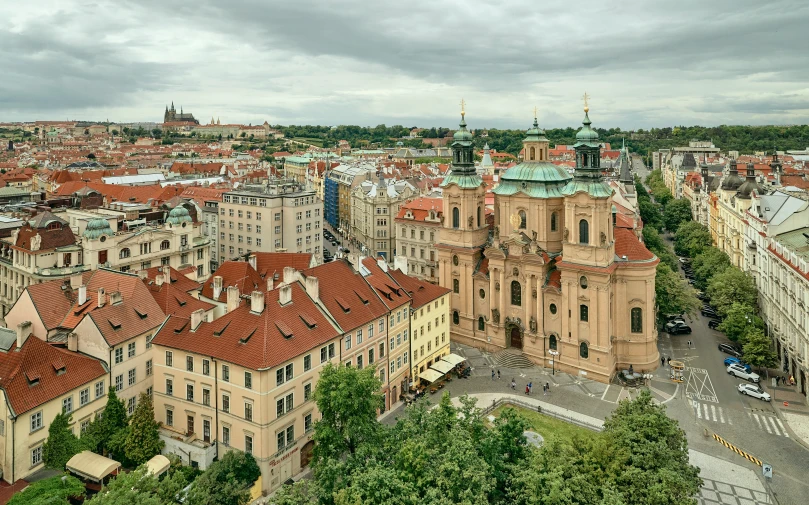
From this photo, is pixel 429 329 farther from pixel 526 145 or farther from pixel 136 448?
pixel 136 448

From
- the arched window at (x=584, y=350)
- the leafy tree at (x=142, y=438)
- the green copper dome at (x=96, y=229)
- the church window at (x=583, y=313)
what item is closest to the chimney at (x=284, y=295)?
the leafy tree at (x=142, y=438)

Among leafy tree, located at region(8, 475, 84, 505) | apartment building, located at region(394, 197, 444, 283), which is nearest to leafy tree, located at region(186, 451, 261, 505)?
leafy tree, located at region(8, 475, 84, 505)

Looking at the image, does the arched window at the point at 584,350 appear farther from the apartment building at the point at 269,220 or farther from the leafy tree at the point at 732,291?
the apartment building at the point at 269,220

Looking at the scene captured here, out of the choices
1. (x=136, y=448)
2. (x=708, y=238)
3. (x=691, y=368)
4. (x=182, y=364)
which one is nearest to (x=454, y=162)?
(x=691, y=368)

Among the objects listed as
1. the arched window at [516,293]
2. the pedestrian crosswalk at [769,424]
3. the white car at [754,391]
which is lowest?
the pedestrian crosswalk at [769,424]

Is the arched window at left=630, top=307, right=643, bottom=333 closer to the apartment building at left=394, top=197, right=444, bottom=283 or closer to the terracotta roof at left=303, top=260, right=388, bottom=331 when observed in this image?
the terracotta roof at left=303, top=260, right=388, bottom=331

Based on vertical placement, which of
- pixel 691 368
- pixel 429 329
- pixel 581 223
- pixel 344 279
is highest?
pixel 581 223
